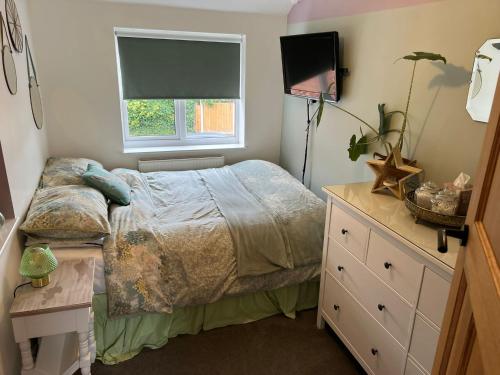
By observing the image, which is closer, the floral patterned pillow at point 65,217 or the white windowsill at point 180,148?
the floral patterned pillow at point 65,217

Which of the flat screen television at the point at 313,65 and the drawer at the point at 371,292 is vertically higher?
the flat screen television at the point at 313,65

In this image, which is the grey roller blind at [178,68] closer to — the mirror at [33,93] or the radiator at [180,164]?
the radiator at [180,164]

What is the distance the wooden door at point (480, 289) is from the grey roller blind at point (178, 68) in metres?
3.05

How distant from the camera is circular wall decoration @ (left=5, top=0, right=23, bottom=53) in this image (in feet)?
6.85

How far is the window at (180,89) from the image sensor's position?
10.9 feet

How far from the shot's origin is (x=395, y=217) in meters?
1.67

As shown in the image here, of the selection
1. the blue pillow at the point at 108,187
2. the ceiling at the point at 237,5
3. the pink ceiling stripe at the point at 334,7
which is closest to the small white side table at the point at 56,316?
the blue pillow at the point at 108,187

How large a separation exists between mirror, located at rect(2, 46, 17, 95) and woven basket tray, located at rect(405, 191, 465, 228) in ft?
6.96

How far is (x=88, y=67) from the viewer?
10.3 feet

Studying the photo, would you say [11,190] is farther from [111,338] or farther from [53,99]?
[53,99]

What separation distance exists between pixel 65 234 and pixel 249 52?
2.43 m

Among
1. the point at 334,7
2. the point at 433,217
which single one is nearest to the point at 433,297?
the point at 433,217

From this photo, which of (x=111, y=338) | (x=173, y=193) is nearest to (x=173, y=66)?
(x=173, y=193)

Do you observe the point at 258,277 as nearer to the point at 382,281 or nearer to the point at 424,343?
the point at 382,281
